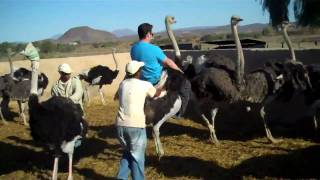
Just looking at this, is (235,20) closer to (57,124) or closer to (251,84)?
(251,84)

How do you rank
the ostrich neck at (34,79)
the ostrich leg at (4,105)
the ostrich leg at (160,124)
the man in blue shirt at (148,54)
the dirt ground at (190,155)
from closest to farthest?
the man in blue shirt at (148,54)
the dirt ground at (190,155)
the ostrich neck at (34,79)
the ostrich leg at (160,124)
the ostrich leg at (4,105)

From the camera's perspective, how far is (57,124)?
6.21 meters

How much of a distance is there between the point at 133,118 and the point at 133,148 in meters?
0.31

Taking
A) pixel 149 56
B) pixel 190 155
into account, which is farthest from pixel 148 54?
pixel 190 155

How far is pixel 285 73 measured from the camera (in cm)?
795

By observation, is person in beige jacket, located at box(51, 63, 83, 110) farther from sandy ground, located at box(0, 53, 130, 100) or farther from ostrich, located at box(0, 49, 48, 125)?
sandy ground, located at box(0, 53, 130, 100)

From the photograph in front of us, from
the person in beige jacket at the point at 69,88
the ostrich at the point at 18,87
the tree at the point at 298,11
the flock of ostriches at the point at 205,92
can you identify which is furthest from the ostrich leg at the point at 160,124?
the tree at the point at 298,11

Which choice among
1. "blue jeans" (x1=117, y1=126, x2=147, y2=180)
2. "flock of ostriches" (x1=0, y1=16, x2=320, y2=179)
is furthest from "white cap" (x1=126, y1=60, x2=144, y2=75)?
"flock of ostriches" (x1=0, y1=16, x2=320, y2=179)

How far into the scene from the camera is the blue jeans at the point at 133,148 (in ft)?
16.5

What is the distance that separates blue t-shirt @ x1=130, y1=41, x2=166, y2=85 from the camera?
6.17 meters

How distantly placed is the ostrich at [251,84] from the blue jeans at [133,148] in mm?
2923

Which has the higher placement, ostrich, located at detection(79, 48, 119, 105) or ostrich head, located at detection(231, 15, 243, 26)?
ostrich head, located at detection(231, 15, 243, 26)

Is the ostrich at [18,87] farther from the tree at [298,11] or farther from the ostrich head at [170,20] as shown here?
the tree at [298,11]

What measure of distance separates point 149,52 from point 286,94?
296cm
